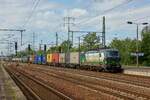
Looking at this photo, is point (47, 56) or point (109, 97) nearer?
point (109, 97)

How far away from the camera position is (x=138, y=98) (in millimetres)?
22156

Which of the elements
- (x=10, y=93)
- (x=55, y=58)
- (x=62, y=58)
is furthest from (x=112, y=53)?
(x=55, y=58)

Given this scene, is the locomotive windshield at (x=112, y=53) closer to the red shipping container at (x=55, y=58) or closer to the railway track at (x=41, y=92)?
the railway track at (x=41, y=92)

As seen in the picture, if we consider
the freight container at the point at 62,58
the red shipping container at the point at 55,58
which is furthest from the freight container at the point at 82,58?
the red shipping container at the point at 55,58

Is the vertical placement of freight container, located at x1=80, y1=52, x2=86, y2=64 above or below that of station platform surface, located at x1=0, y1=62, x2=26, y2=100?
above

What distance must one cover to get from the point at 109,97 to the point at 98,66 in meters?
36.4

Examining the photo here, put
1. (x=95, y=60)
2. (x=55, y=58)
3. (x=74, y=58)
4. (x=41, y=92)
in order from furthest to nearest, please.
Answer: (x=55, y=58)
(x=74, y=58)
(x=95, y=60)
(x=41, y=92)

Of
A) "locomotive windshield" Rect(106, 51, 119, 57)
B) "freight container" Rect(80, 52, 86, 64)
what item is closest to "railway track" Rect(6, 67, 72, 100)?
"locomotive windshield" Rect(106, 51, 119, 57)

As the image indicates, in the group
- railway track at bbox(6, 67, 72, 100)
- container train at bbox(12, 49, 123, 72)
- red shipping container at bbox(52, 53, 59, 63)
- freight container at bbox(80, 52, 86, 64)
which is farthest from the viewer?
red shipping container at bbox(52, 53, 59, 63)

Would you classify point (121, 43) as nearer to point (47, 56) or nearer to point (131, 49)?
point (131, 49)

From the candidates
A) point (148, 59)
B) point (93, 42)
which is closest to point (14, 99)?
point (148, 59)

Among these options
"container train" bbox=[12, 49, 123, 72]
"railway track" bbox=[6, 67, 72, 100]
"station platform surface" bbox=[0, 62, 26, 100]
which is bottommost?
"railway track" bbox=[6, 67, 72, 100]

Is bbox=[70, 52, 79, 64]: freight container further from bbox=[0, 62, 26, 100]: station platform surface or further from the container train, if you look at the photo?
bbox=[0, 62, 26, 100]: station platform surface

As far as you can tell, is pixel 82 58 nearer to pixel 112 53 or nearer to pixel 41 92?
pixel 112 53
